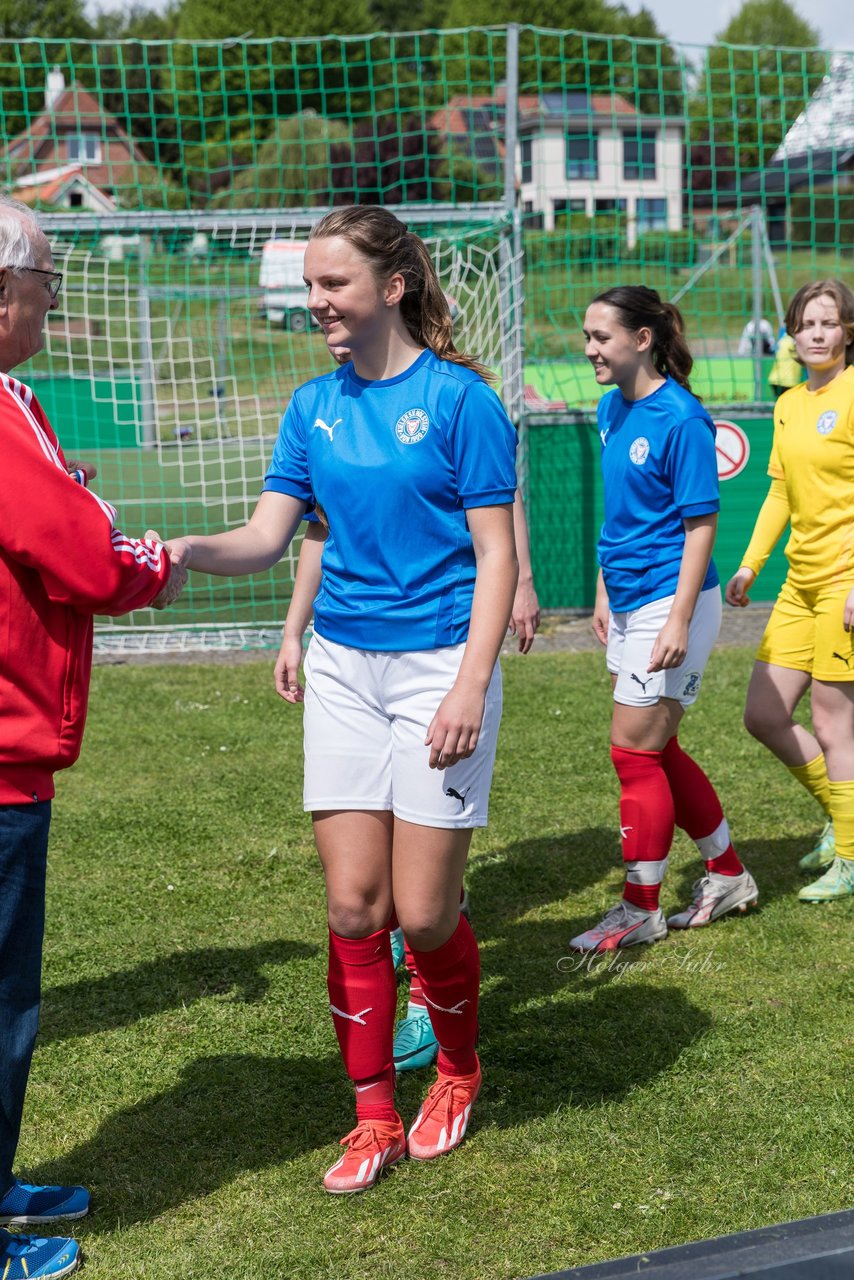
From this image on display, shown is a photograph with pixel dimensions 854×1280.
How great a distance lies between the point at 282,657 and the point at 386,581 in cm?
68

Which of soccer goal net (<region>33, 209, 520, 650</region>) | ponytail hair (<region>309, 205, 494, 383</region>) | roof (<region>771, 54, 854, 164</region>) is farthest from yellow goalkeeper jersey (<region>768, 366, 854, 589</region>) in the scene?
roof (<region>771, 54, 854, 164</region>)

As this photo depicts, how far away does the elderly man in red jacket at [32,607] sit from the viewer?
241 cm

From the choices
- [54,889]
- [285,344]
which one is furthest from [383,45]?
[54,889]

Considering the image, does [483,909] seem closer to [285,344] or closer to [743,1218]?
[743,1218]

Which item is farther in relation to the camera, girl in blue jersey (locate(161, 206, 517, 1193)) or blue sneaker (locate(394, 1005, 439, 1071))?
blue sneaker (locate(394, 1005, 439, 1071))

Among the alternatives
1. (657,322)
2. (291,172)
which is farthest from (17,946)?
(291,172)

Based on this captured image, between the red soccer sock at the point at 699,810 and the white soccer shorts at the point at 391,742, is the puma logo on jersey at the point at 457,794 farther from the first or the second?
the red soccer sock at the point at 699,810

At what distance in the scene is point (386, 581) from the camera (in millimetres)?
2992

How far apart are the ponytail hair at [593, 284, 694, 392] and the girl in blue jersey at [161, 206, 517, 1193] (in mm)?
1328

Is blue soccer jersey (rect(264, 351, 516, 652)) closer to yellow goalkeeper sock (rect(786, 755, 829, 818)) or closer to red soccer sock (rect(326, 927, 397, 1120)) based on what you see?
red soccer sock (rect(326, 927, 397, 1120))

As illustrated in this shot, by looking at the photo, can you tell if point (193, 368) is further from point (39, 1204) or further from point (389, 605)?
point (39, 1204)

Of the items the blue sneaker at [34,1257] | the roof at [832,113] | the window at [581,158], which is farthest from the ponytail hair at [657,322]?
the roof at [832,113]

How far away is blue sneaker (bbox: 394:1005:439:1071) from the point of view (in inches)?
147

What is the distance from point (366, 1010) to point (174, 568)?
3.68 feet
